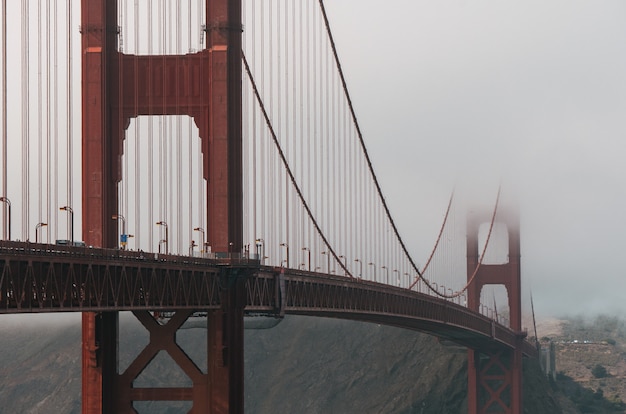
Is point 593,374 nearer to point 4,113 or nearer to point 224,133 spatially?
point 224,133

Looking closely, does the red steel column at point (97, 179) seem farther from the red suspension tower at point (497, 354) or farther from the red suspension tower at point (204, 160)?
the red suspension tower at point (497, 354)

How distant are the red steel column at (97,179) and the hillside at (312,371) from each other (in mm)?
75482

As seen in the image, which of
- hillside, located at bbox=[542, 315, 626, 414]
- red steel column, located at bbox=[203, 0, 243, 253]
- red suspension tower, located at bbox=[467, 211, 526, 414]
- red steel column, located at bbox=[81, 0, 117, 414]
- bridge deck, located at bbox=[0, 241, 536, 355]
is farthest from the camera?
hillside, located at bbox=[542, 315, 626, 414]

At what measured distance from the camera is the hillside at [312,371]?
5153 inches

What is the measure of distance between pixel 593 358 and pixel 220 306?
11739 cm

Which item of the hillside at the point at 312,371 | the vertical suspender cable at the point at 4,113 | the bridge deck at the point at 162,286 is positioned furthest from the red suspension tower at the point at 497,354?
the vertical suspender cable at the point at 4,113

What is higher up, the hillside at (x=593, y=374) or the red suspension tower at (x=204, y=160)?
the red suspension tower at (x=204, y=160)

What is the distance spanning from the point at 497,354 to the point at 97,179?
74577 mm

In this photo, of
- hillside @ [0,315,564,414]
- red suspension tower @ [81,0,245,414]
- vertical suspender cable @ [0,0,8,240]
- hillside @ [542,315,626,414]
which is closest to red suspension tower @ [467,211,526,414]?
hillside @ [0,315,564,414]

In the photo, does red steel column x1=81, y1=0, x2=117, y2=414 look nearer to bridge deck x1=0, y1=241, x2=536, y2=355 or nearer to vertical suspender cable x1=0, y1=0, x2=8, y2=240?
bridge deck x1=0, y1=241, x2=536, y2=355

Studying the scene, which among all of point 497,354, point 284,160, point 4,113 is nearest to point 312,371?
point 497,354

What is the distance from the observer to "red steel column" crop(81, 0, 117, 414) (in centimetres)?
5303

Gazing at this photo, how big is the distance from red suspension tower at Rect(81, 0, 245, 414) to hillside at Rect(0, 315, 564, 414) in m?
74.1

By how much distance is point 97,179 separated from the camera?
53.4m
